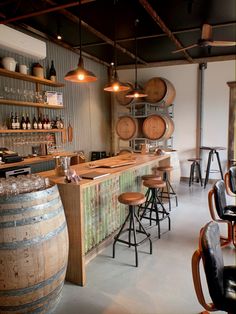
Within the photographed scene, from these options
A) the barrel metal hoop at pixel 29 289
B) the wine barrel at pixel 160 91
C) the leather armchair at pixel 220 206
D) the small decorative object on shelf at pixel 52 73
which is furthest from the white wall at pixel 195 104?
the barrel metal hoop at pixel 29 289

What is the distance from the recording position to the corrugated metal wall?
183 inches

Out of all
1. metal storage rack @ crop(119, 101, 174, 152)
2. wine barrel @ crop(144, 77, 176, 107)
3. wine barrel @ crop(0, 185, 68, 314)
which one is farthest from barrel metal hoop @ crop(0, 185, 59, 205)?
wine barrel @ crop(144, 77, 176, 107)

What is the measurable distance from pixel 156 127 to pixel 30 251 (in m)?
4.87

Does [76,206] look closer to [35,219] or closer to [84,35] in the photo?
[35,219]

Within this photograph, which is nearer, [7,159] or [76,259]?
[76,259]

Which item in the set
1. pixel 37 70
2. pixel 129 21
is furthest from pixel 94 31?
pixel 37 70

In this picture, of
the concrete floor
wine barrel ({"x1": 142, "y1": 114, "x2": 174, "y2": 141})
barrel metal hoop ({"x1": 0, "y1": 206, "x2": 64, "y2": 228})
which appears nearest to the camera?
barrel metal hoop ({"x1": 0, "y1": 206, "x2": 64, "y2": 228})

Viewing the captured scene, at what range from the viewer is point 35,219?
179cm

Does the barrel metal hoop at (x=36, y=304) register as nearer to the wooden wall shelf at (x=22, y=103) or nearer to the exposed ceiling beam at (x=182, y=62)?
the wooden wall shelf at (x=22, y=103)

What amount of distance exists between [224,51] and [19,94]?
4.91 m

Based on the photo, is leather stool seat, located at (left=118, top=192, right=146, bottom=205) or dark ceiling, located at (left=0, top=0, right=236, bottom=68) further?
dark ceiling, located at (left=0, top=0, right=236, bottom=68)

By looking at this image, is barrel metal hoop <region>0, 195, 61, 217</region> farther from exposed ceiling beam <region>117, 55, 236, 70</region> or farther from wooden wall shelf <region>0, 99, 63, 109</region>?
exposed ceiling beam <region>117, 55, 236, 70</region>

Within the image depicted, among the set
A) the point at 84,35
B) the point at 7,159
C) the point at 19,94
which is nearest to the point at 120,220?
the point at 7,159

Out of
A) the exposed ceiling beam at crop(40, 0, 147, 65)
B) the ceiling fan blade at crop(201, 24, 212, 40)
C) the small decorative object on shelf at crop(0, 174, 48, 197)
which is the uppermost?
the exposed ceiling beam at crop(40, 0, 147, 65)
